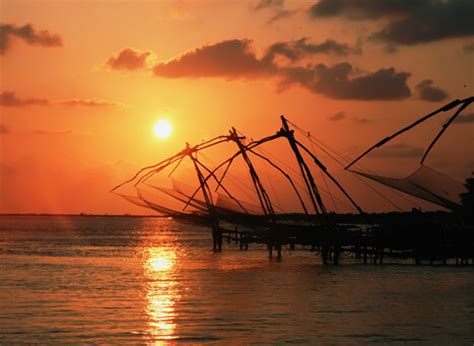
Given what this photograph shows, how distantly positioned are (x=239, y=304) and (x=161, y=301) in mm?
1912

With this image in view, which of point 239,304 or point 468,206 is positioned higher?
point 468,206

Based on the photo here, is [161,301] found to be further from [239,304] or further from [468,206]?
[468,206]

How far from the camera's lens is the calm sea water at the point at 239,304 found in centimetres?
1499

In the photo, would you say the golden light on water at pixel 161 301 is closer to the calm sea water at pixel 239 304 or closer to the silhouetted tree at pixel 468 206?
the calm sea water at pixel 239 304

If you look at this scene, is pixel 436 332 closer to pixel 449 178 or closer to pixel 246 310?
pixel 246 310

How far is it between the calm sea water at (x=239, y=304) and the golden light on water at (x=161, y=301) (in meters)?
0.02

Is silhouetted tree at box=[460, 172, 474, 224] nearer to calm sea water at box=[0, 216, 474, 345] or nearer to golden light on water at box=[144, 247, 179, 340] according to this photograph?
calm sea water at box=[0, 216, 474, 345]

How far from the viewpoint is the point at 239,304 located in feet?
64.2

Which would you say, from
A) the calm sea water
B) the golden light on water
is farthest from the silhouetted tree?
the golden light on water

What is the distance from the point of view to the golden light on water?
50.0 feet

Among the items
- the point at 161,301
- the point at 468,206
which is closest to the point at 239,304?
the point at 161,301

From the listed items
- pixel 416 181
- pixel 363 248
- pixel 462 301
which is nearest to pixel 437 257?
→ pixel 363 248

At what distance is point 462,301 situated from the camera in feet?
68.1

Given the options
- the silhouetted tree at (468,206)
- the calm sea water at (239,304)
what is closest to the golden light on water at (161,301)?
the calm sea water at (239,304)
